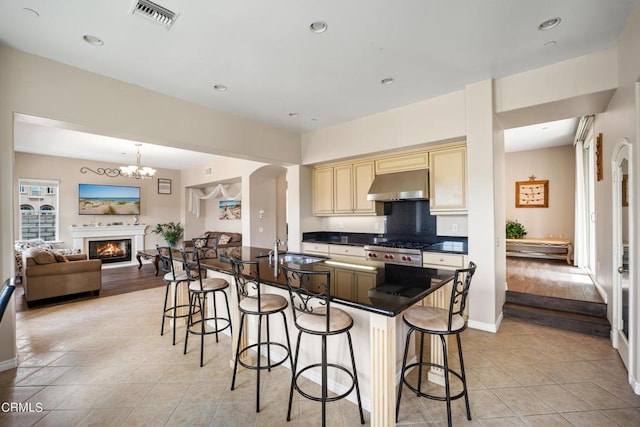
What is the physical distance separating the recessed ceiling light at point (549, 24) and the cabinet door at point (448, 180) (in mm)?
1516

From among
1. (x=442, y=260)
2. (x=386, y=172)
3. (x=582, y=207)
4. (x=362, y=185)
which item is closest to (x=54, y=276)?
(x=362, y=185)

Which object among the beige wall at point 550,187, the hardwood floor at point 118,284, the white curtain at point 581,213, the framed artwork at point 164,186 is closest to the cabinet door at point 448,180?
the white curtain at point 581,213

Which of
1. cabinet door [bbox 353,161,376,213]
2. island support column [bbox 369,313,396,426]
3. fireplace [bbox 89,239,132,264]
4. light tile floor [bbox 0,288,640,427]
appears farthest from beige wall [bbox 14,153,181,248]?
island support column [bbox 369,313,396,426]

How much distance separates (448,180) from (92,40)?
4.14 meters

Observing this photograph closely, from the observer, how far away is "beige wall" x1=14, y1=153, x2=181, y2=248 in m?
6.62

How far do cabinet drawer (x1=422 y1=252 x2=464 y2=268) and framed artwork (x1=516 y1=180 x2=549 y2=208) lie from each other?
5079 mm

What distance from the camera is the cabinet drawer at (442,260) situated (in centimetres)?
354

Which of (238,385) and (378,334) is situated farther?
(238,385)

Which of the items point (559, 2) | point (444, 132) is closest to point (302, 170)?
point (444, 132)

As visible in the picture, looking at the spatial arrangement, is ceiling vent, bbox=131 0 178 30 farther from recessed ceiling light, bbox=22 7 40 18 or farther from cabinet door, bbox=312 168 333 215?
cabinet door, bbox=312 168 333 215

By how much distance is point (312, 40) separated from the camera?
2453 mm

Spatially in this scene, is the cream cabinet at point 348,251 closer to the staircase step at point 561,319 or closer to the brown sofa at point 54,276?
the staircase step at point 561,319
